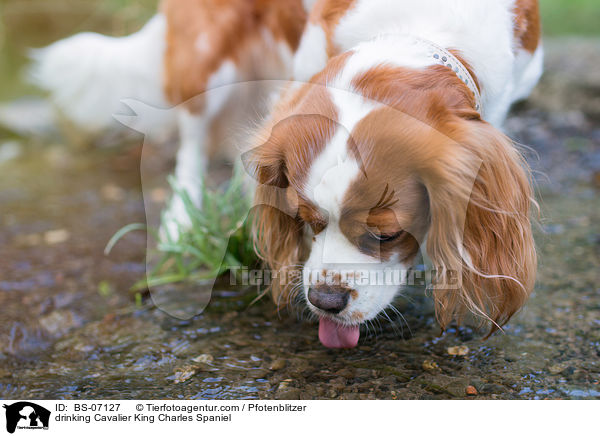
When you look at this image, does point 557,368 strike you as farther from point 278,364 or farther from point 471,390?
point 278,364

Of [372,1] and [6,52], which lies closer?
[372,1]

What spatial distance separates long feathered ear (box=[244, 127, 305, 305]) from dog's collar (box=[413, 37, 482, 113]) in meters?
0.52

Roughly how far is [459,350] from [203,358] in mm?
804

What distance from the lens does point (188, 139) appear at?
3.17m

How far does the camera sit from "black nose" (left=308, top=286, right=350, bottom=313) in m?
1.67

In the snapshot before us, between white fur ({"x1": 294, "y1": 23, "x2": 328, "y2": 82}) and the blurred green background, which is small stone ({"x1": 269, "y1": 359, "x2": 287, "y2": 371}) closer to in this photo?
white fur ({"x1": 294, "y1": 23, "x2": 328, "y2": 82})

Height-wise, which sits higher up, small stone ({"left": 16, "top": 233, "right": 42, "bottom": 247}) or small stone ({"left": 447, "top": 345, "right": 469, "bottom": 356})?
small stone ({"left": 16, "top": 233, "right": 42, "bottom": 247})

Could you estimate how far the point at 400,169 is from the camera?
158 cm

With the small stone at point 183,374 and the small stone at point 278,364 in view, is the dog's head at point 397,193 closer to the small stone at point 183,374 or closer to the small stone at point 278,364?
the small stone at point 278,364
